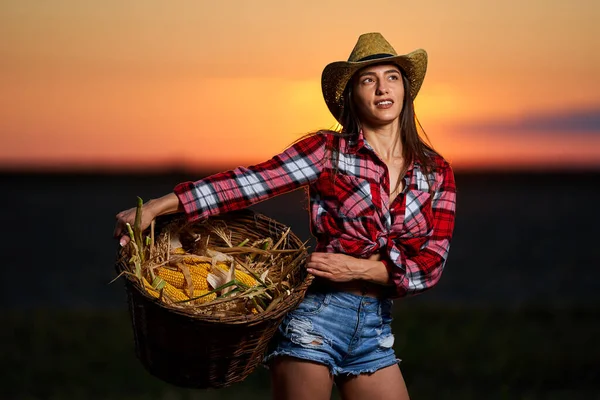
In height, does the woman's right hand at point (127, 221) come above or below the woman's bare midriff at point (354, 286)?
above

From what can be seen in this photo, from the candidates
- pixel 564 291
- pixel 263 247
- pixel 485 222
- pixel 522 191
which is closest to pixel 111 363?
pixel 263 247

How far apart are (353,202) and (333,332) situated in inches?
19.6

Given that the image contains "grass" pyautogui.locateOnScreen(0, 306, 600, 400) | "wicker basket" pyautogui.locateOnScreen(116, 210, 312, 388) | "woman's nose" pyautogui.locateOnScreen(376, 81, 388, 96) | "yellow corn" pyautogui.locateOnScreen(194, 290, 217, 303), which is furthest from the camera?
"grass" pyautogui.locateOnScreen(0, 306, 600, 400)

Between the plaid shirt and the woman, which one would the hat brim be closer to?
the woman

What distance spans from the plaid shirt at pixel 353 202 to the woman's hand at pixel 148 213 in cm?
6

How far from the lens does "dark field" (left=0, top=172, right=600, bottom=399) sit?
8305mm

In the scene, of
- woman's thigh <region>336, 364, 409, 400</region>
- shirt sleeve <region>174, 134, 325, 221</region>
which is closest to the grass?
woman's thigh <region>336, 364, 409, 400</region>

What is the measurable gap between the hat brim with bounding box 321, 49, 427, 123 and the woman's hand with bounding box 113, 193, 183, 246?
77cm

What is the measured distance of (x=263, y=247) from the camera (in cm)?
398

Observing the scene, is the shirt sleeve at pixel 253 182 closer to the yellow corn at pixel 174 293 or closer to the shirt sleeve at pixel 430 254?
the yellow corn at pixel 174 293

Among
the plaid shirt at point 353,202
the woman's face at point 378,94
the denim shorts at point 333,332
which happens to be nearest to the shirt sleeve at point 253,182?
the plaid shirt at point 353,202

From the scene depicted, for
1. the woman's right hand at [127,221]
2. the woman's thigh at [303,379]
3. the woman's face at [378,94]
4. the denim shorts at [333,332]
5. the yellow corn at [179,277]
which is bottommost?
the woman's thigh at [303,379]

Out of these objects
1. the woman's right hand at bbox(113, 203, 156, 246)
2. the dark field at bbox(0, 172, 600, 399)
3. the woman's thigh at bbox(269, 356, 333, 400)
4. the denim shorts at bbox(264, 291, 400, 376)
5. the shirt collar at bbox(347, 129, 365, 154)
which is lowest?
the dark field at bbox(0, 172, 600, 399)

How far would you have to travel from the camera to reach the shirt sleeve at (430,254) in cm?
371
